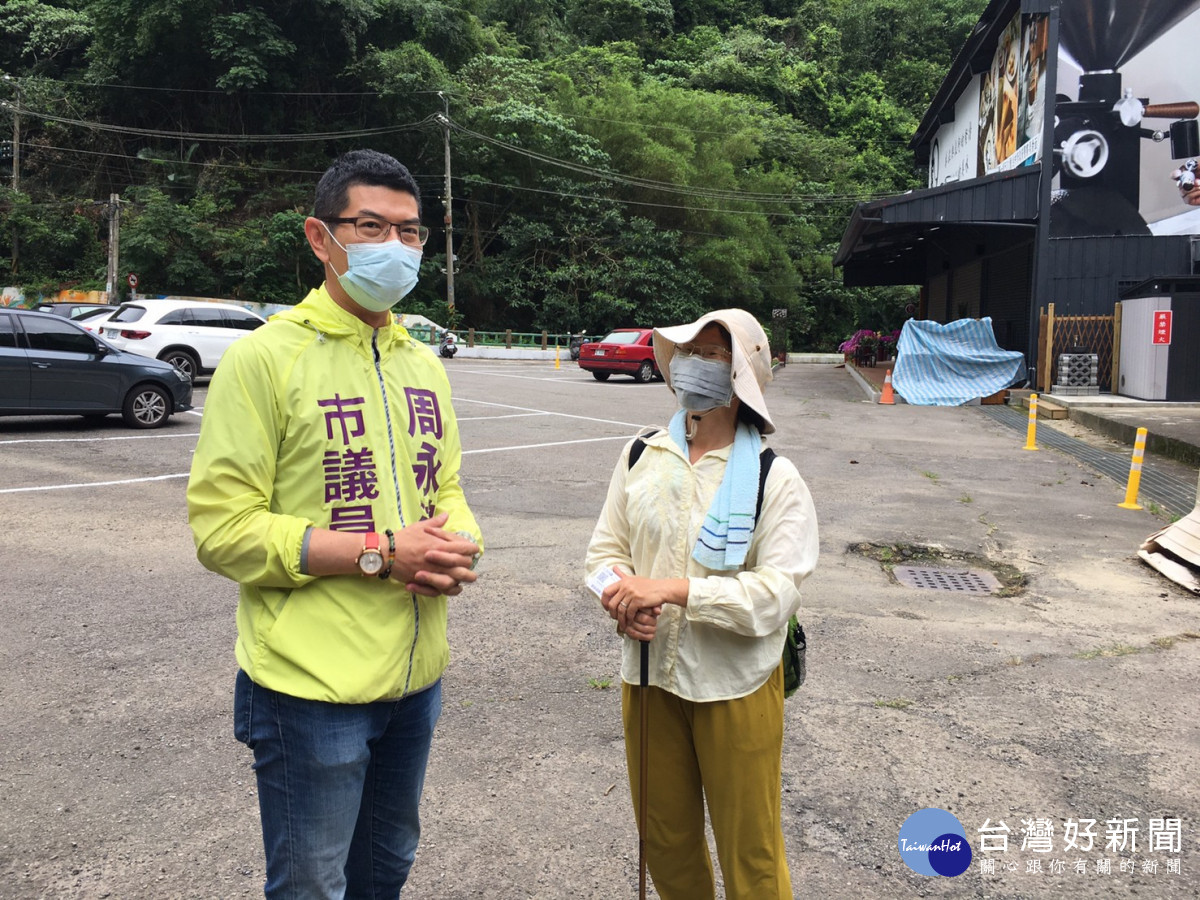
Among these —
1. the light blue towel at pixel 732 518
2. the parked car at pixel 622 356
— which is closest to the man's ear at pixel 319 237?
the light blue towel at pixel 732 518

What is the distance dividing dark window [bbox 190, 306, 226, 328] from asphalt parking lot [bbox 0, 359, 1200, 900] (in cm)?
998

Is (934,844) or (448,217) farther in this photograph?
(448,217)

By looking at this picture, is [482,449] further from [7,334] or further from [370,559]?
[370,559]

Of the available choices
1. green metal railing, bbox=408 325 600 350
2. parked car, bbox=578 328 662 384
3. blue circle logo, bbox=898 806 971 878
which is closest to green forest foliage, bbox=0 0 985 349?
green metal railing, bbox=408 325 600 350

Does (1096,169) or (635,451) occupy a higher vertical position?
(1096,169)

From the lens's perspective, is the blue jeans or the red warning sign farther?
the red warning sign

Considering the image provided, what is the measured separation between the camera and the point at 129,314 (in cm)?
1731

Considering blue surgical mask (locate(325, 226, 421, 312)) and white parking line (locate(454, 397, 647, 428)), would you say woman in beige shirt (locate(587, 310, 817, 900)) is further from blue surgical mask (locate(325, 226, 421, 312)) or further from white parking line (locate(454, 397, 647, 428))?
white parking line (locate(454, 397, 647, 428))

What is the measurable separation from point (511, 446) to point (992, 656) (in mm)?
7782

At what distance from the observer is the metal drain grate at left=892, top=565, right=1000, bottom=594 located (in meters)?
6.21

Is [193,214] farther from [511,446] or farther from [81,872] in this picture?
[81,872]

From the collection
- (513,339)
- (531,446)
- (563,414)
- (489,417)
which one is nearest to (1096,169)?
(563,414)

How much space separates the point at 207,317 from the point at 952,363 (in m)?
15.9

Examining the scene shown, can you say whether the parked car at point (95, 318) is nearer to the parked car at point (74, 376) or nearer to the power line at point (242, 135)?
the parked car at point (74, 376)
